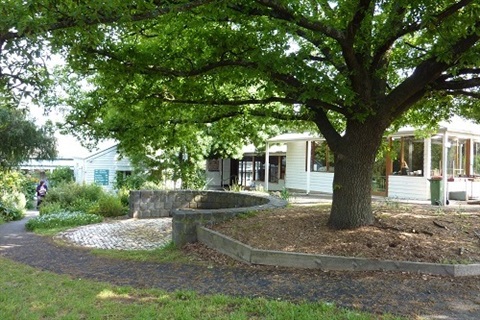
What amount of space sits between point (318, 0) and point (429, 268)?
4.64 meters

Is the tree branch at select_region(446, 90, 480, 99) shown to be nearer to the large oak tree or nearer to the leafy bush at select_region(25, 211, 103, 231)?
the large oak tree

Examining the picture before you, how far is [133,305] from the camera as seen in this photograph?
5.40 meters

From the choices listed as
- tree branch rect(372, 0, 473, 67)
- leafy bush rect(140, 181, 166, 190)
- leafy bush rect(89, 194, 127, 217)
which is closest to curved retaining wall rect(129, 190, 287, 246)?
leafy bush rect(89, 194, 127, 217)

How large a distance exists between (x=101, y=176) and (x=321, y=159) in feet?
56.3

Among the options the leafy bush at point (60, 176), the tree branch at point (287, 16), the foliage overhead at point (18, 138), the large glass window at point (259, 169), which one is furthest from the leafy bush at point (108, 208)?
the large glass window at point (259, 169)

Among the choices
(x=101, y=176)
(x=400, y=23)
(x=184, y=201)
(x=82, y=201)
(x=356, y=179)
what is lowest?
(x=82, y=201)

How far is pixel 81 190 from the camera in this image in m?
21.2

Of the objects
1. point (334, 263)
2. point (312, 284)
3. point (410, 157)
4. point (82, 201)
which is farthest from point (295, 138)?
point (312, 284)

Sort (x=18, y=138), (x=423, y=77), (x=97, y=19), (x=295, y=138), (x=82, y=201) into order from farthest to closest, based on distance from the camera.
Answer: (x=295, y=138) → (x=18, y=138) → (x=82, y=201) → (x=423, y=77) → (x=97, y=19)

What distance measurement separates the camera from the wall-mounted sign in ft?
108

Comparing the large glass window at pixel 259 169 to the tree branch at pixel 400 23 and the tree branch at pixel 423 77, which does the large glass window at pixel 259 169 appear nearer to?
the tree branch at pixel 423 77

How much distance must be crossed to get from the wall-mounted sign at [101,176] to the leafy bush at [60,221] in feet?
55.8

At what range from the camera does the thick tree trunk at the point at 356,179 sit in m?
8.36

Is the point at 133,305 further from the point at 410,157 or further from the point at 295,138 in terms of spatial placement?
the point at 295,138
